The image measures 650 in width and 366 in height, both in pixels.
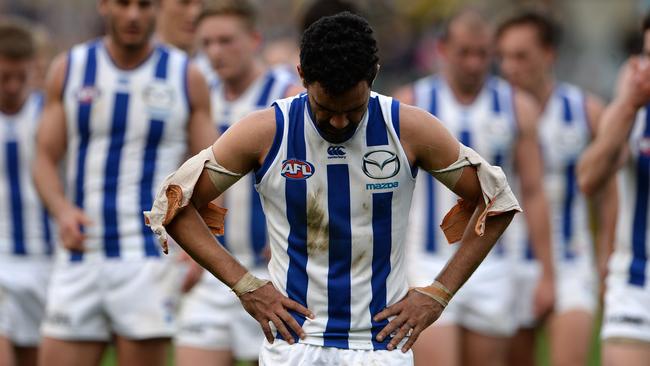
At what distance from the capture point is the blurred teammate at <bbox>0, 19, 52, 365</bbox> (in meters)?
8.97

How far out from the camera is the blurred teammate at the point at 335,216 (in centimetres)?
514

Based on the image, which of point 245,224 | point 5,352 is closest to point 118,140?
point 245,224

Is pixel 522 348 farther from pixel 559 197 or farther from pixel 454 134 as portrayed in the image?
pixel 454 134

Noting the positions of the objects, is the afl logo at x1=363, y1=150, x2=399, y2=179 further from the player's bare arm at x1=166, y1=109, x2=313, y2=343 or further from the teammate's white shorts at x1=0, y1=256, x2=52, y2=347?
the teammate's white shorts at x1=0, y1=256, x2=52, y2=347

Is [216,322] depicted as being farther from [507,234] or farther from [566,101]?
[566,101]

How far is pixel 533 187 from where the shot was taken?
28.8 ft

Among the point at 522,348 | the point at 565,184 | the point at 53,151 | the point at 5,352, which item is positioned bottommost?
the point at 522,348

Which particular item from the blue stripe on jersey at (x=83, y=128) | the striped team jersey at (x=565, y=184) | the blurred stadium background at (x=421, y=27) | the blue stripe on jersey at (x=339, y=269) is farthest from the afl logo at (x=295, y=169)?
the blurred stadium background at (x=421, y=27)

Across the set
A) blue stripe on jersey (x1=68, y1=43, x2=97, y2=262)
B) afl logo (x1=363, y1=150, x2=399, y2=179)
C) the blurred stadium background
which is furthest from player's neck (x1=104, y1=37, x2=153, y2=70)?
the blurred stadium background

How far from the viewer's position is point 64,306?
7531mm

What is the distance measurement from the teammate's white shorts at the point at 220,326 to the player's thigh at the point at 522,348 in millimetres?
2201

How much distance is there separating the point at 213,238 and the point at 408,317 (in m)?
0.85

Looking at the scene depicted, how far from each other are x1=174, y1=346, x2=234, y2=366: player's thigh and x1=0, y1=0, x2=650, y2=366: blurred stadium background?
14572 mm

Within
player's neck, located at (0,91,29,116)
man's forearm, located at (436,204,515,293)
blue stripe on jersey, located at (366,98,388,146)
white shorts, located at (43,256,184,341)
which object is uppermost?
player's neck, located at (0,91,29,116)
